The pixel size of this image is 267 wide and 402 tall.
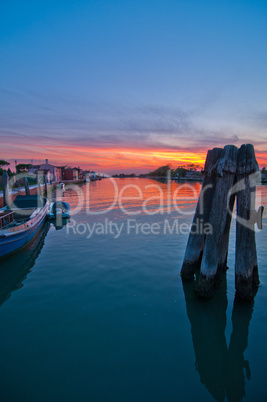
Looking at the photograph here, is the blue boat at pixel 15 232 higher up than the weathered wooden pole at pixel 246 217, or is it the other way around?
the weathered wooden pole at pixel 246 217

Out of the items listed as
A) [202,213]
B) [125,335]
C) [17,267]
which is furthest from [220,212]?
[17,267]

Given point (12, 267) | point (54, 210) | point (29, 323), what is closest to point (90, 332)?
point (29, 323)

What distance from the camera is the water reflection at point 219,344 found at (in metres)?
3.86

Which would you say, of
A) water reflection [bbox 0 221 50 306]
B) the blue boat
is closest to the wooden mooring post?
water reflection [bbox 0 221 50 306]

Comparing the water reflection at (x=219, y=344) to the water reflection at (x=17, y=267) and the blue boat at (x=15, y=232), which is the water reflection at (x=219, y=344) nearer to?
the water reflection at (x=17, y=267)

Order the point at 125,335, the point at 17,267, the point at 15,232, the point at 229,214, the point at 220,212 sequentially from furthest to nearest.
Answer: the point at 15,232 → the point at 17,267 → the point at 229,214 → the point at 220,212 → the point at 125,335

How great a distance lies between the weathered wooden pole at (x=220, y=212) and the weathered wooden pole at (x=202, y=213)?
46cm

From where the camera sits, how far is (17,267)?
952cm

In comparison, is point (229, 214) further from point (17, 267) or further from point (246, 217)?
point (17, 267)

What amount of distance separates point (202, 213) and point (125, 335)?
3.91 metres

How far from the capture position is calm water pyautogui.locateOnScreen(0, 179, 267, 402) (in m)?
3.83

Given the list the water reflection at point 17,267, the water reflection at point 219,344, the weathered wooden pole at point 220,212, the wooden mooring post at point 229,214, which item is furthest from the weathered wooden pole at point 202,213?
the water reflection at point 17,267

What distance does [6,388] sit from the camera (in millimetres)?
3820

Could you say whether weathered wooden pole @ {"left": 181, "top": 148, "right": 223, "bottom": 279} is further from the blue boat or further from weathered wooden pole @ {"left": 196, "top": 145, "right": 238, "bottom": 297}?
the blue boat
